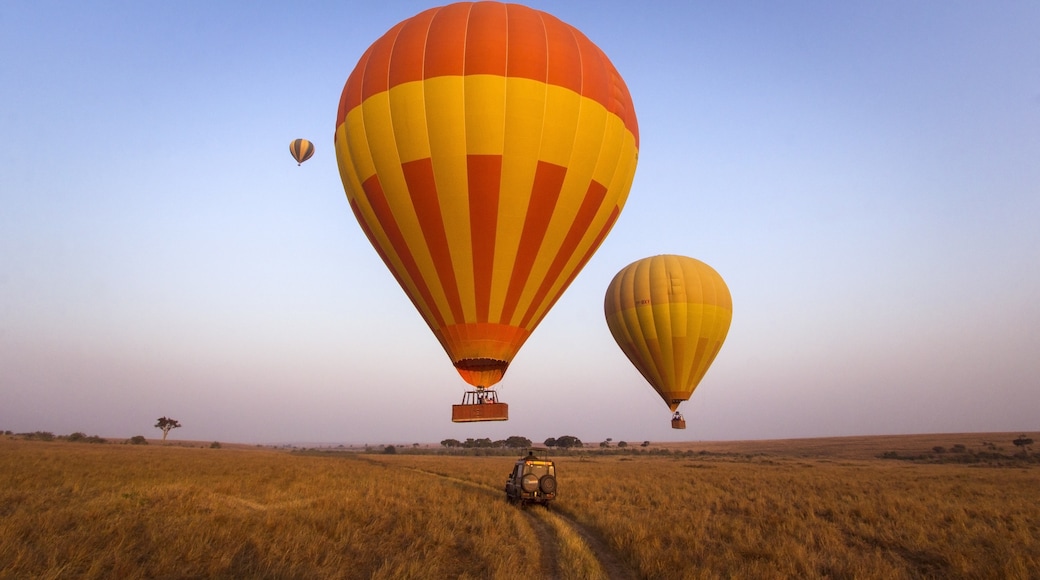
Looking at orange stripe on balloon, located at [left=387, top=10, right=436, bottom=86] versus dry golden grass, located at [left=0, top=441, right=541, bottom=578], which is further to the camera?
orange stripe on balloon, located at [left=387, top=10, right=436, bottom=86]

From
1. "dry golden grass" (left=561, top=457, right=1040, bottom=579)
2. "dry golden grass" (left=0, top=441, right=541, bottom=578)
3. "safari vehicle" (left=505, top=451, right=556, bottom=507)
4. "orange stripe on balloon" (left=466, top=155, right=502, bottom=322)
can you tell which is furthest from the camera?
"safari vehicle" (left=505, top=451, right=556, bottom=507)

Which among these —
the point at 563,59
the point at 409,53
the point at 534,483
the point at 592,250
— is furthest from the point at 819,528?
the point at 409,53

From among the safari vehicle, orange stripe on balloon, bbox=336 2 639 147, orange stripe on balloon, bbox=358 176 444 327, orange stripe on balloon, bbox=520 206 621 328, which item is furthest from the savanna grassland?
orange stripe on balloon, bbox=336 2 639 147

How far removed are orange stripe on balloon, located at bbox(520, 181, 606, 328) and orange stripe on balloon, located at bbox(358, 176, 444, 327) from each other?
2.94m

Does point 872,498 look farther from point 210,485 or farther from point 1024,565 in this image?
point 210,485

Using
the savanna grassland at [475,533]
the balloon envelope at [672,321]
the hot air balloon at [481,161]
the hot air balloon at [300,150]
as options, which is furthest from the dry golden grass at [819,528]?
the hot air balloon at [300,150]

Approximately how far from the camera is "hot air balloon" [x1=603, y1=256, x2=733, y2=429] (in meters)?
29.5

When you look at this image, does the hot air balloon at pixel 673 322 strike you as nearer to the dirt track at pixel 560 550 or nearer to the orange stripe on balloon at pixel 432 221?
the dirt track at pixel 560 550

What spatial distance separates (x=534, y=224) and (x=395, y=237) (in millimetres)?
4361

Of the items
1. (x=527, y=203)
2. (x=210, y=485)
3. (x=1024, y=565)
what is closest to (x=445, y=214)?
(x=527, y=203)

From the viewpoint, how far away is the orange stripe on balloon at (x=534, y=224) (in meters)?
15.9

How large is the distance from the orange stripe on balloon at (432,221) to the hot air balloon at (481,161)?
3cm

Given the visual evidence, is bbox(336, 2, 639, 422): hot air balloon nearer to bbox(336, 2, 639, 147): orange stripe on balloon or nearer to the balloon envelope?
bbox(336, 2, 639, 147): orange stripe on balloon

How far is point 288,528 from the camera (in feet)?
35.1
